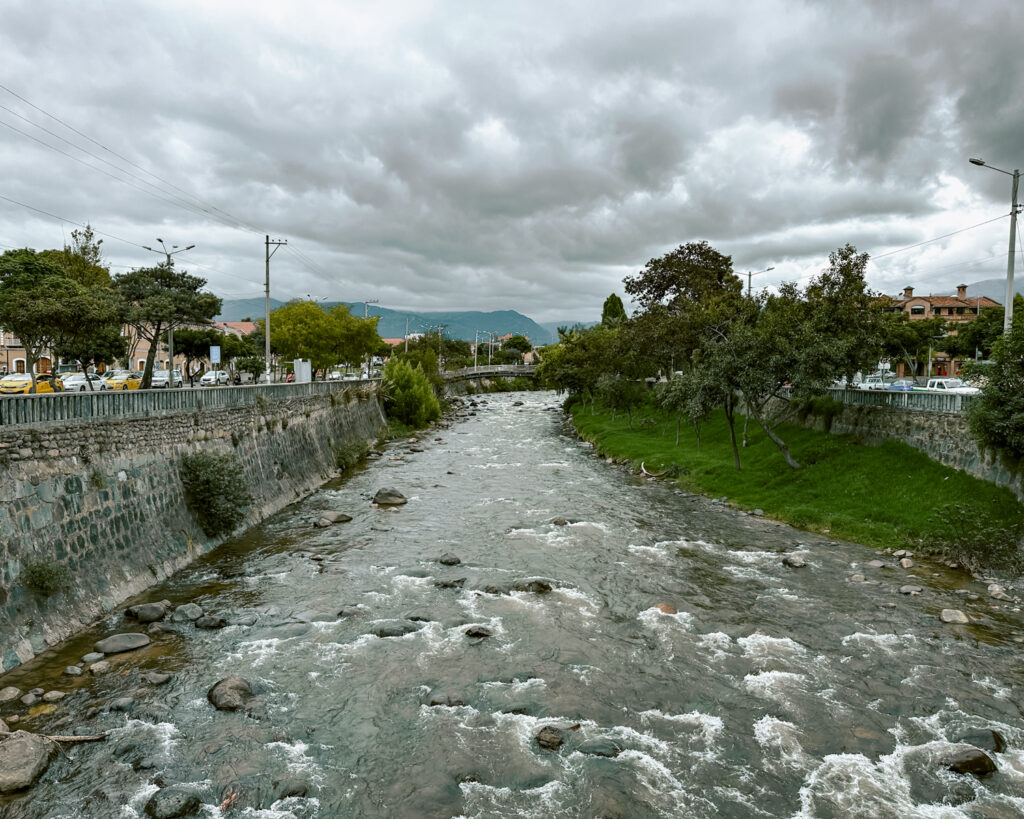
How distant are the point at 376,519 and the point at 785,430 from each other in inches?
1031

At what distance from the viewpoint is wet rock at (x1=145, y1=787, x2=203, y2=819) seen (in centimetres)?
984


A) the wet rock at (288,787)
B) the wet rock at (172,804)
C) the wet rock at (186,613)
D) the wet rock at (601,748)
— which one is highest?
the wet rock at (186,613)

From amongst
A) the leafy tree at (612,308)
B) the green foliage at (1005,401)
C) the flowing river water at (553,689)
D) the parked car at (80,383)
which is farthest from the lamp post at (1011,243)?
the leafy tree at (612,308)

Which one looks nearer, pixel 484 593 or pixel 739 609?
pixel 739 609

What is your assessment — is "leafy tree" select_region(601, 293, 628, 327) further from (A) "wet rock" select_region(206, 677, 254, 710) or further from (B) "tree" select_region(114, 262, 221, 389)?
(A) "wet rock" select_region(206, 677, 254, 710)

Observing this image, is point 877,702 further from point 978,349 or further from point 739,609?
point 978,349

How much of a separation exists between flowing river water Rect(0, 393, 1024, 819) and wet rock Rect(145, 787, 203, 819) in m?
0.25

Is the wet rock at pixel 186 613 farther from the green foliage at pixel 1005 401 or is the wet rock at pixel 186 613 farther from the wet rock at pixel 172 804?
the green foliage at pixel 1005 401

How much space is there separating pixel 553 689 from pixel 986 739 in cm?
782

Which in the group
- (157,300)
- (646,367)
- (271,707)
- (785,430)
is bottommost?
(271,707)

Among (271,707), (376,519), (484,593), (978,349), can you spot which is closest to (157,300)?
(376,519)

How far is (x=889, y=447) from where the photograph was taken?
29984 millimetres

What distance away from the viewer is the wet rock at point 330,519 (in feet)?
90.2

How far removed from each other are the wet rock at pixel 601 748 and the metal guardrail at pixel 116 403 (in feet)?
48.7
